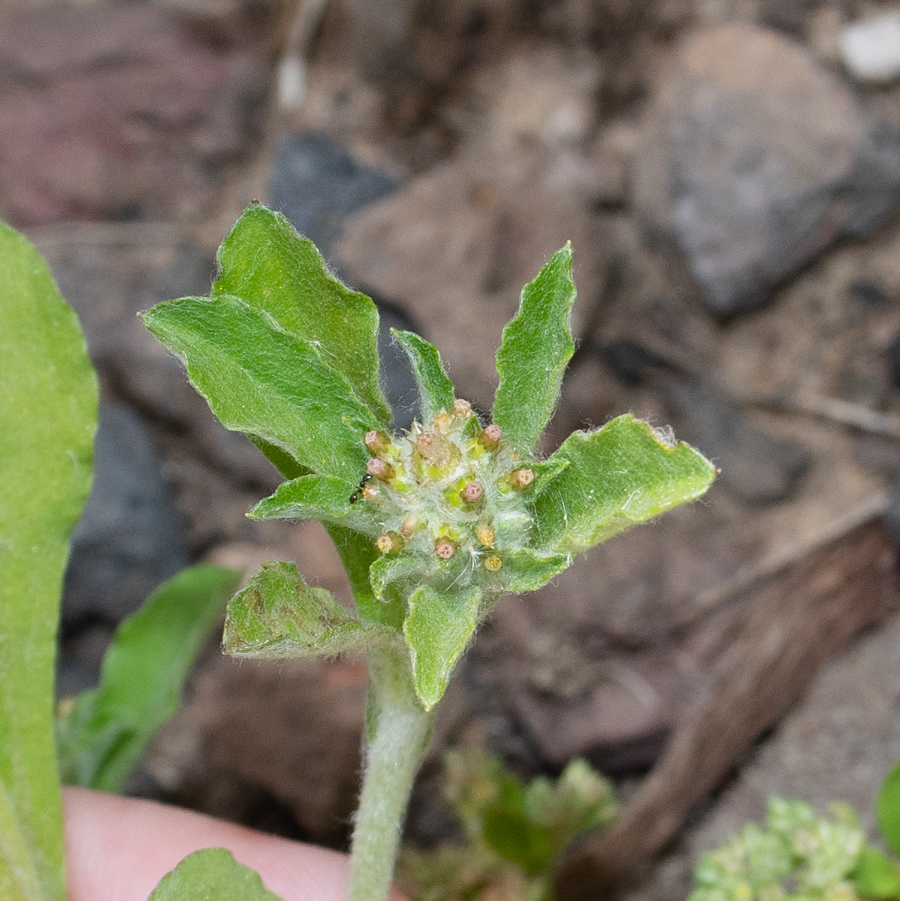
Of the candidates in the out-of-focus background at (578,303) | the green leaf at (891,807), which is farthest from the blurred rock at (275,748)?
the green leaf at (891,807)

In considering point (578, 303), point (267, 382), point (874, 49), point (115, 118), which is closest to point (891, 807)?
point (267, 382)

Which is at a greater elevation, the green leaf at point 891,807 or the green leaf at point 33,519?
the green leaf at point 33,519

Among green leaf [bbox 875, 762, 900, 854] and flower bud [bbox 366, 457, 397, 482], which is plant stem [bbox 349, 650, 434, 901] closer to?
flower bud [bbox 366, 457, 397, 482]

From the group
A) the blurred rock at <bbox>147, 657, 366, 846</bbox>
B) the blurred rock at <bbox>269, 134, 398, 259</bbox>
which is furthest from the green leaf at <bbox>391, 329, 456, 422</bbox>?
the blurred rock at <bbox>269, 134, 398, 259</bbox>

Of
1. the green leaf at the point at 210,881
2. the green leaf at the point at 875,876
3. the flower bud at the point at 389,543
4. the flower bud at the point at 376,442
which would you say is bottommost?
the green leaf at the point at 875,876

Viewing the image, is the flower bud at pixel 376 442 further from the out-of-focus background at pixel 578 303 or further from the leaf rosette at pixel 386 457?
the out-of-focus background at pixel 578 303

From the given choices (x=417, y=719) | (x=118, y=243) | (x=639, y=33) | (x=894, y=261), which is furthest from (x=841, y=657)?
(x=118, y=243)

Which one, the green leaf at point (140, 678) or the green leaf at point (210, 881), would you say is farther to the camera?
the green leaf at point (140, 678)
